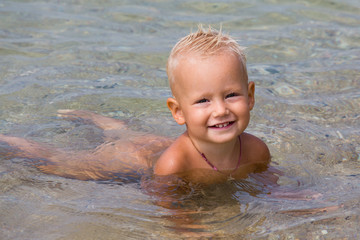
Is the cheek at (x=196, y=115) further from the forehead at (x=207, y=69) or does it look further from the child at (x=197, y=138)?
the forehead at (x=207, y=69)

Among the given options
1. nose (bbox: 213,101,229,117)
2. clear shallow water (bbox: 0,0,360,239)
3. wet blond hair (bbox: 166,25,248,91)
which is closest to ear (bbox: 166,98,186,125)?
wet blond hair (bbox: 166,25,248,91)

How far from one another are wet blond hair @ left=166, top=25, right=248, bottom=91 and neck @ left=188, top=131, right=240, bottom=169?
20.7 inches

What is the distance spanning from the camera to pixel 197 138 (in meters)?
3.69

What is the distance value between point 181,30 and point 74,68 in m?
1.99

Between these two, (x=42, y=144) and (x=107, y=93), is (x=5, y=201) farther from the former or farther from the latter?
(x=107, y=93)

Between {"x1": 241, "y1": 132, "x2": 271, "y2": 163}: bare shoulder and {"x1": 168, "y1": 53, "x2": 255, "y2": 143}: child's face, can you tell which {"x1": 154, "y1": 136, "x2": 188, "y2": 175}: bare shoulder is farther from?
{"x1": 241, "y1": 132, "x2": 271, "y2": 163}: bare shoulder

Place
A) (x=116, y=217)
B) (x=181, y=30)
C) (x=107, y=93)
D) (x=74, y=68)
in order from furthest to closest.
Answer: (x=181, y=30)
(x=74, y=68)
(x=107, y=93)
(x=116, y=217)

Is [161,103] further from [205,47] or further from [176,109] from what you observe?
[205,47]

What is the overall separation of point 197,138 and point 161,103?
1.75 meters

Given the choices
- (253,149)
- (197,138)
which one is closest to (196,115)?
(197,138)

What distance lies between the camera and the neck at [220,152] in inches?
148

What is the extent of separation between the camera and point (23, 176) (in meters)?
3.91

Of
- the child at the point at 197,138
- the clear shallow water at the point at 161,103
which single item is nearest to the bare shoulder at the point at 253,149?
the child at the point at 197,138

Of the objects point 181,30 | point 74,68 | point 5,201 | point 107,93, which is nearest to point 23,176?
point 5,201
